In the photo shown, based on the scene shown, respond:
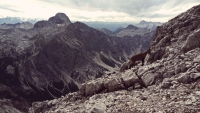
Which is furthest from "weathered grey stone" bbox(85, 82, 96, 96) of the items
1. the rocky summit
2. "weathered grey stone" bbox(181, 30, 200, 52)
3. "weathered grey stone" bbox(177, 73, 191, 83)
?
"weathered grey stone" bbox(181, 30, 200, 52)

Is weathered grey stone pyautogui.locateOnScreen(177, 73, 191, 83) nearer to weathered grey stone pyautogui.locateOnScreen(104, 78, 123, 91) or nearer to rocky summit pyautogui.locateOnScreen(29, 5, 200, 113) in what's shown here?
rocky summit pyautogui.locateOnScreen(29, 5, 200, 113)

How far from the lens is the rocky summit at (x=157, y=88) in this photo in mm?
23969

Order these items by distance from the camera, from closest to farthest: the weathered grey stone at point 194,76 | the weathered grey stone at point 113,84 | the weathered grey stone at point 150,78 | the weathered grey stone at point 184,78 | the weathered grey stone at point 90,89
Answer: the weathered grey stone at point 194,76, the weathered grey stone at point 184,78, the weathered grey stone at point 150,78, the weathered grey stone at point 113,84, the weathered grey stone at point 90,89

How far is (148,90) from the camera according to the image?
30188mm

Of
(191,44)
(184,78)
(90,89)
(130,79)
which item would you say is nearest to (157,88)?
(184,78)

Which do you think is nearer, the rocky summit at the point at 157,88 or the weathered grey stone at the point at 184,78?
the rocky summit at the point at 157,88

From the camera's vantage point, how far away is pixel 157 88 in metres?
29.4

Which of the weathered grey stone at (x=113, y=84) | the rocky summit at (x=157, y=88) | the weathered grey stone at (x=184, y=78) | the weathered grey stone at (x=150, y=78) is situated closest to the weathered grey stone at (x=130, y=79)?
the rocky summit at (x=157, y=88)

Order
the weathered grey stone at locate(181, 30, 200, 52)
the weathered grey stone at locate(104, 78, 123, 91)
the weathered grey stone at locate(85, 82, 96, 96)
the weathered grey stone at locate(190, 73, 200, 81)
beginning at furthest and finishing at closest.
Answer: the weathered grey stone at locate(85, 82, 96, 96), the weathered grey stone at locate(181, 30, 200, 52), the weathered grey stone at locate(104, 78, 123, 91), the weathered grey stone at locate(190, 73, 200, 81)

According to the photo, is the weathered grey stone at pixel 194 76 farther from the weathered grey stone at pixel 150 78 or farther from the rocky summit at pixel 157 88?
the weathered grey stone at pixel 150 78

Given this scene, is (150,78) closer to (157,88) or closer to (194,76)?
(157,88)

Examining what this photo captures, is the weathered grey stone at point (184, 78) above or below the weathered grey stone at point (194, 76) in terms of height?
below

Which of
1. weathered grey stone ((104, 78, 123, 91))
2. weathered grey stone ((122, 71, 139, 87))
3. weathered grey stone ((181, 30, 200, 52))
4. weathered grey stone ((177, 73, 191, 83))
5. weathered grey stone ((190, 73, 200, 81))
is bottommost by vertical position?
weathered grey stone ((104, 78, 123, 91))

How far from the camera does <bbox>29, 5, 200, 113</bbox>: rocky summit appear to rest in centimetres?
2397
